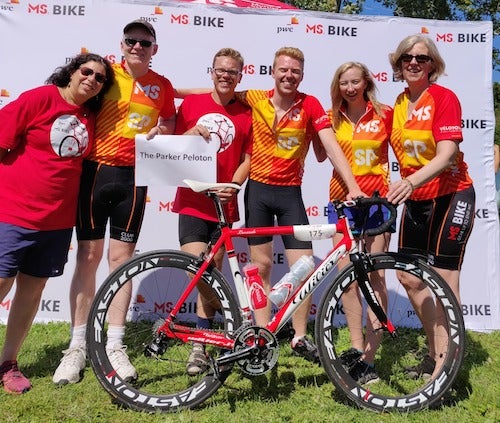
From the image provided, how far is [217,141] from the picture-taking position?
118 inches

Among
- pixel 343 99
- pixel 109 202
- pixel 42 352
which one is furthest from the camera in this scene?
pixel 42 352

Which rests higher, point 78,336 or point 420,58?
→ point 420,58

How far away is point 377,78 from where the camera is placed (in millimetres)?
4637

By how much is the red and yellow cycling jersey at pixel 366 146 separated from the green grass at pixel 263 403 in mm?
1360

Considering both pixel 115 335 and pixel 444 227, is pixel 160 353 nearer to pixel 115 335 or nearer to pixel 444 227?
pixel 115 335

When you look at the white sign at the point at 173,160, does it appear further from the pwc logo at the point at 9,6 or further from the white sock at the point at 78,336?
the pwc logo at the point at 9,6

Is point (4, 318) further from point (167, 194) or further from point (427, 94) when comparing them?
point (427, 94)

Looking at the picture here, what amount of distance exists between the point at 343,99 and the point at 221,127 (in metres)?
0.94

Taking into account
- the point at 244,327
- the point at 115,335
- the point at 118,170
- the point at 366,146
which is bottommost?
the point at 115,335

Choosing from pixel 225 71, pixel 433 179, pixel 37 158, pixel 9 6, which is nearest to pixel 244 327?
pixel 433 179

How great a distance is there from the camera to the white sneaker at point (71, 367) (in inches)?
115

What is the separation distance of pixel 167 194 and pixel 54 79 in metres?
1.86

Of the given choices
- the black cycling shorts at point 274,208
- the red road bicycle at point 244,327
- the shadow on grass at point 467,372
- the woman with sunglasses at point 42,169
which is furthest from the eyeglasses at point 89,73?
the shadow on grass at point 467,372

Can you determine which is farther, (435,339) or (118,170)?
(118,170)
